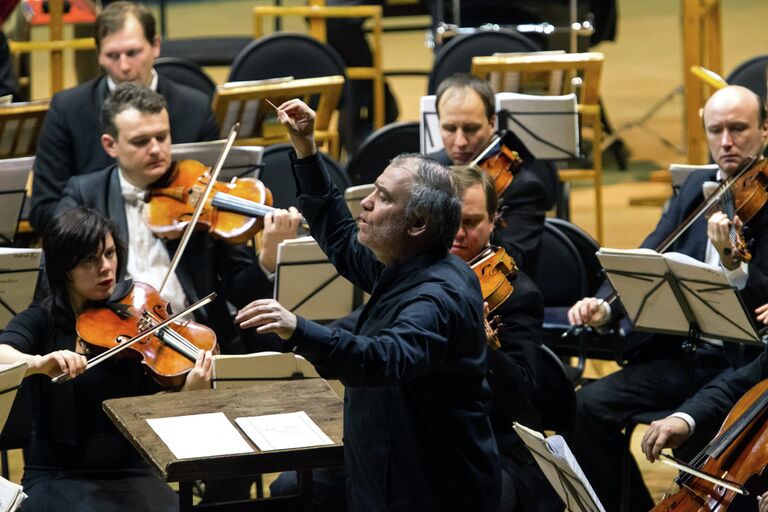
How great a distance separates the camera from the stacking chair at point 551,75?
526cm

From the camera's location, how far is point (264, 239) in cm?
386

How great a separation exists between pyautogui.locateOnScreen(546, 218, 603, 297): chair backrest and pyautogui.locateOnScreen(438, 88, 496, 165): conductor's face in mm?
350

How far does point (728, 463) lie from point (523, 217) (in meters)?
1.38

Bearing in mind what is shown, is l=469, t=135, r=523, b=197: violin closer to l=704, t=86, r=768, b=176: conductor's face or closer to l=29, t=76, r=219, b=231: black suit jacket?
l=704, t=86, r=768, b=176: conductor's face

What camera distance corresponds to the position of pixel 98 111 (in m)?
4.52

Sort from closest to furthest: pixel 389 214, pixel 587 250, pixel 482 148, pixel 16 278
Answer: pixel 389 214 → pixel 16 278 → pixel 482 148 → pixel 587 250

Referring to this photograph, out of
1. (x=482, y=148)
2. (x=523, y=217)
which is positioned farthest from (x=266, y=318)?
(x=482, y=148)

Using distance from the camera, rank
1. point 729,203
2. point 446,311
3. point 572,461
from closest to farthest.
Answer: point 446,311 < point 572,461 < point 729,203

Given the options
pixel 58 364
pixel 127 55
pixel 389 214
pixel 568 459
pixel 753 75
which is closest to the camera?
pixel 389 214

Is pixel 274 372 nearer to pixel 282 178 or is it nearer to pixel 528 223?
pixel 528 223

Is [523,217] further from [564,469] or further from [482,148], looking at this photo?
[564,469]

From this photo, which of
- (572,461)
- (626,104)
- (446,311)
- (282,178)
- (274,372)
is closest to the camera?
(446,311)

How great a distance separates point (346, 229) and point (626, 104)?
261 inches

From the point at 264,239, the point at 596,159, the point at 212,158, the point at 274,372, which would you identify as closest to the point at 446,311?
the point at 274,372
